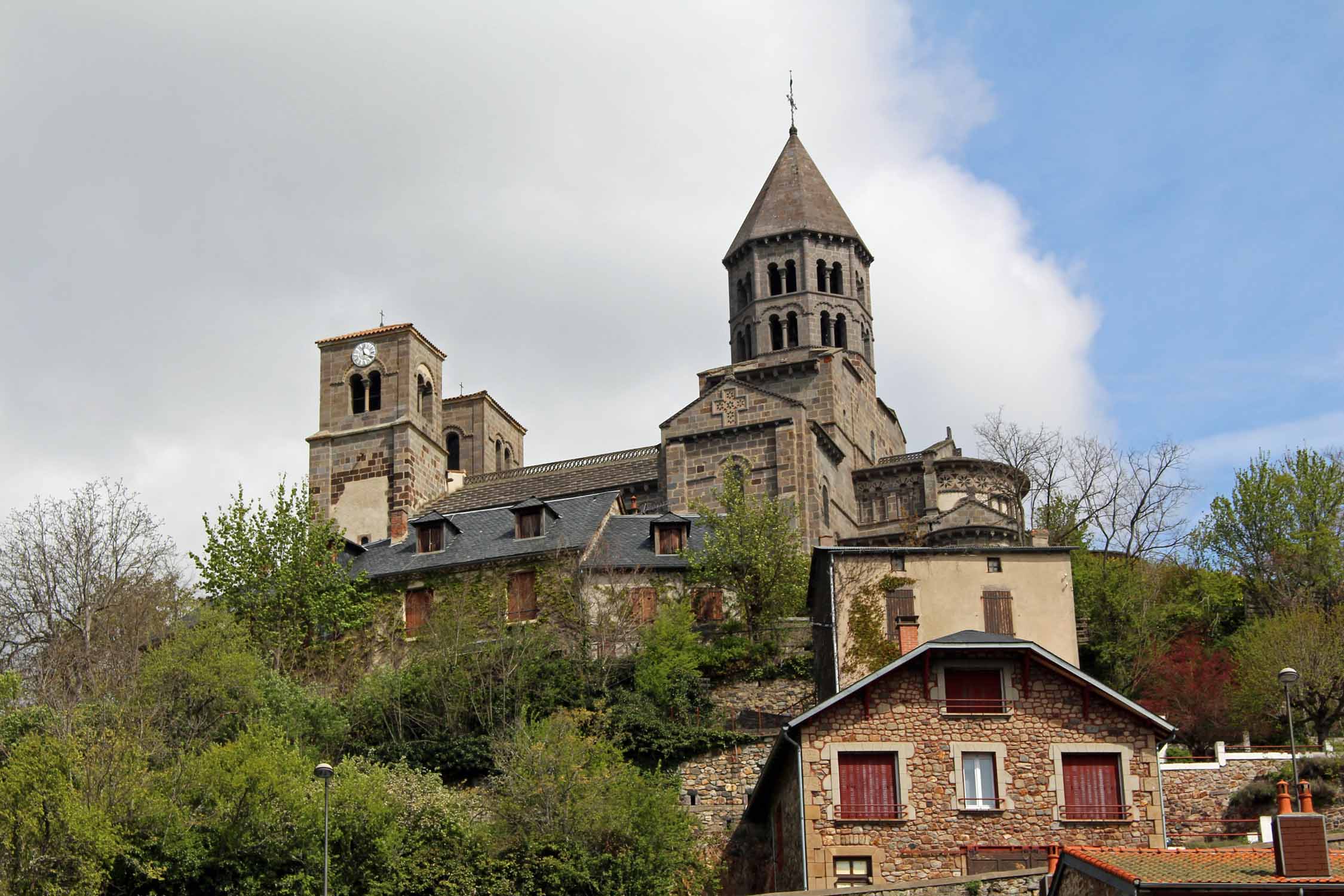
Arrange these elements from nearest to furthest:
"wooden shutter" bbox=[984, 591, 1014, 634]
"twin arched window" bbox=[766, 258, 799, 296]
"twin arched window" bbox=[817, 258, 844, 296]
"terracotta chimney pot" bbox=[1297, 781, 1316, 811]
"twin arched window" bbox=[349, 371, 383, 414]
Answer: "terracotta chimney pot" bbox=[1297, 781, 1316, 811] < "wooden shutter" bbox=[984, 591, 1014, 634] < "twin arched window" bbox=[349, 371, 383, 414] < "twin arched window" bbox=[766, 258, 799, 296] < "twin arched window" bbox=[817, 258, 844, 296]

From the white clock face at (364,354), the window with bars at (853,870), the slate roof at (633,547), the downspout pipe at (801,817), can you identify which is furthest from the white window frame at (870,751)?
the white clock face at (364,354)

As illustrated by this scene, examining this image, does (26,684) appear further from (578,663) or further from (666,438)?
(666,438)

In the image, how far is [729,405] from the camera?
213 feet

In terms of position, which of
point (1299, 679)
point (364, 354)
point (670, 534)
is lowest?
point (1299, 679)

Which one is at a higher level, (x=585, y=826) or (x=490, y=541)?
(x=490, y=541)

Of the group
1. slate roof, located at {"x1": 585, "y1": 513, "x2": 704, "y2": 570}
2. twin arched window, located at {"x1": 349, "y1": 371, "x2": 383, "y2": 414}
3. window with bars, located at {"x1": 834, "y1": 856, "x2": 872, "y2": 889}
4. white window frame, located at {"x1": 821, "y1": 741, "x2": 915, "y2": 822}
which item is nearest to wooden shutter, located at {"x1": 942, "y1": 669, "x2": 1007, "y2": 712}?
white window frame, located at {"x1": 821, "y1": 741, "x2": 915, "y2": 822}

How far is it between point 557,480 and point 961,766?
3701 centimetres

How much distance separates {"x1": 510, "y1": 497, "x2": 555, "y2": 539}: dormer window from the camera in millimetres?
55125

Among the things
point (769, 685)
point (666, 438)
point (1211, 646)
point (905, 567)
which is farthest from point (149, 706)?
point (1211, 646)

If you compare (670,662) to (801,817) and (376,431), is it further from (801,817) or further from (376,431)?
(376,431)

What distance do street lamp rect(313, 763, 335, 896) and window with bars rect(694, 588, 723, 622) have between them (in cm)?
1552

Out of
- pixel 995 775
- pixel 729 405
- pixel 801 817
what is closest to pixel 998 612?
pixel 995 775

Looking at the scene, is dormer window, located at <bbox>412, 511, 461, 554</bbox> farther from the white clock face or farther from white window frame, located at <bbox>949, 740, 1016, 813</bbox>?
white window frame, located at <bbox>949, 740, 1016, 813</bbox>

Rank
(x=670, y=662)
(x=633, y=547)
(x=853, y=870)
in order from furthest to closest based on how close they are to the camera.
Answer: (x=633, y=547)
(x=670, y=662)
(x=853, y=870)
